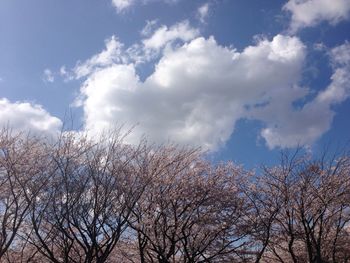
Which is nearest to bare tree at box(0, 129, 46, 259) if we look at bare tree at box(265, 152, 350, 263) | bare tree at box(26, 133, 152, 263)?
bare tree at box(26, 133, 152, 263)

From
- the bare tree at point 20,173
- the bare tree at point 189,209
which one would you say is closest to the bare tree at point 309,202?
the bare tree at point 189,209

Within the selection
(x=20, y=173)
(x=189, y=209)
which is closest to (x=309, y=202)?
(x=189, y=209)

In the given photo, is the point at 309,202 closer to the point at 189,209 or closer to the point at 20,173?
the point at 189,209

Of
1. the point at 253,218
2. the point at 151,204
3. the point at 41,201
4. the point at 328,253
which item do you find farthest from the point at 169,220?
the point at 328,253

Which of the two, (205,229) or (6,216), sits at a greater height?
(205,229)

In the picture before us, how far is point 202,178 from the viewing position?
70.9ft

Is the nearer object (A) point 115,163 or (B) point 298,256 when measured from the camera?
(A) point 115,163

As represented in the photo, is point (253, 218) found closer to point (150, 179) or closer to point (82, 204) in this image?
point (150, 179)

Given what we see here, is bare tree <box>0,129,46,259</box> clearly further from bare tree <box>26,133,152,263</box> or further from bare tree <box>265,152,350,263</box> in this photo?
bare tree <box>265,152,350,263</box>

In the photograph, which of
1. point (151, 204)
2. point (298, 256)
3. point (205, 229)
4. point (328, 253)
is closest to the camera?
point (151, 204)

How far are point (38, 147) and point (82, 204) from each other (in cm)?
329

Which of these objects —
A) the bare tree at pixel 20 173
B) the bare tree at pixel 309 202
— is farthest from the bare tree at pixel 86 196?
the bare tree at pixel 309 202

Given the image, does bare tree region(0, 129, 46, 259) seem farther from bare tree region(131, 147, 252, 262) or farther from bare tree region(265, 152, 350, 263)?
bare tree region(265, 152, 350, 263)

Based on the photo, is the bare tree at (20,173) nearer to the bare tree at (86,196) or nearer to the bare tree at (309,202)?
→ the bare tree at (86,196)
